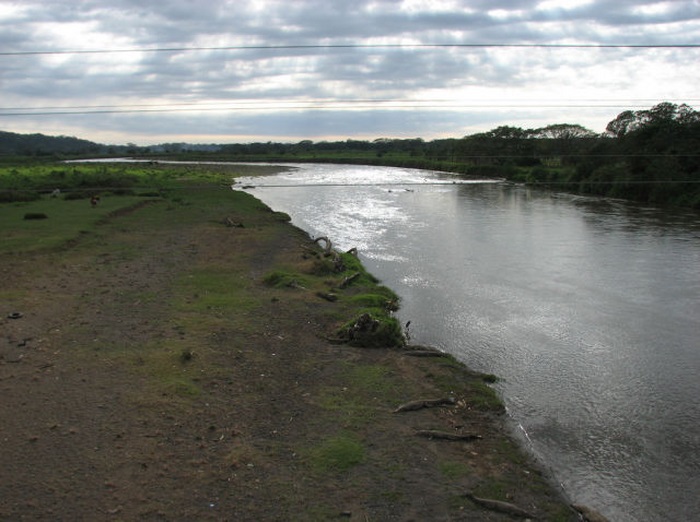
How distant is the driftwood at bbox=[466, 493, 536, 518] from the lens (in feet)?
27.3

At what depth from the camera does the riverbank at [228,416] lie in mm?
8188

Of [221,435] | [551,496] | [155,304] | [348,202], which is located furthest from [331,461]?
[348,202]

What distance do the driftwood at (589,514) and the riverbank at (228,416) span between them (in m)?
0.34

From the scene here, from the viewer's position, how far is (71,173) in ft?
200

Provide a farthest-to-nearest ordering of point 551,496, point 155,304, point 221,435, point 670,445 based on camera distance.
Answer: point 155,304, point 670,445, point 221,435, point 551,496

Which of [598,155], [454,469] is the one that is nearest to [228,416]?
[454,469]

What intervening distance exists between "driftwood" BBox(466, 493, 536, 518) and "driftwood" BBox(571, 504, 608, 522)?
3.31 feet

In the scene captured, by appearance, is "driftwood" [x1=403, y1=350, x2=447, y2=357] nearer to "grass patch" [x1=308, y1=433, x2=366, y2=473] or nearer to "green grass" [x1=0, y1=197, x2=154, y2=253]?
"grass patch" [x1=308, y1=433, x2=366, y2=473]

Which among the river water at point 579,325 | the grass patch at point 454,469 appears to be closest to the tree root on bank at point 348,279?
the river water at point 579,325

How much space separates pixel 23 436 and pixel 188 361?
398 cm

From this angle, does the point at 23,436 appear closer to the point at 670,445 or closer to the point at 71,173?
the point at 670,445

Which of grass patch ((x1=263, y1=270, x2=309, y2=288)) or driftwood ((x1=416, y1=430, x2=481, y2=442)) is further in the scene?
grass patch ((x1=263, y1=270, x2=309, y2=288))

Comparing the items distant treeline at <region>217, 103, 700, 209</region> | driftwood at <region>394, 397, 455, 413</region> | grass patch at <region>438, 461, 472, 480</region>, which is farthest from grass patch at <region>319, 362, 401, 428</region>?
distant treeline at <region>217, 103, 700, 209</region>

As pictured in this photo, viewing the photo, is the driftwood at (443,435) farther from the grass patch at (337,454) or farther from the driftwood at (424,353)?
the driftwood at (424,353)
